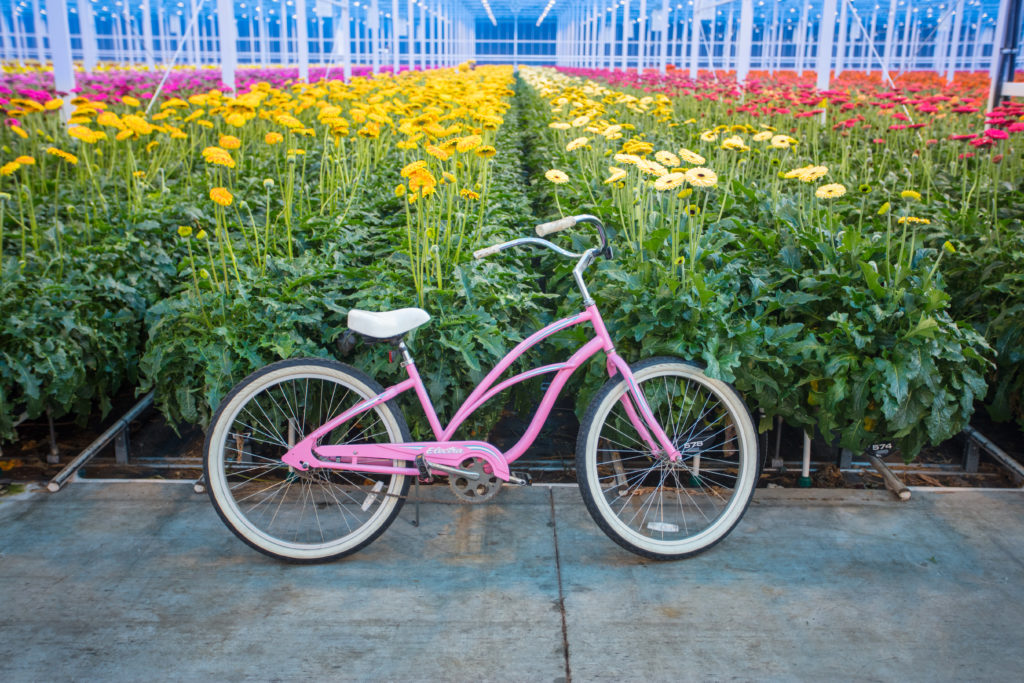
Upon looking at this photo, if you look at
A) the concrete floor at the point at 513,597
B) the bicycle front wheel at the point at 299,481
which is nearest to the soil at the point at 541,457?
the concrete floor at the point at 513,597

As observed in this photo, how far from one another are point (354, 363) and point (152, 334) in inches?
36.0

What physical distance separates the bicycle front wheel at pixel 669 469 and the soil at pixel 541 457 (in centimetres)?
43

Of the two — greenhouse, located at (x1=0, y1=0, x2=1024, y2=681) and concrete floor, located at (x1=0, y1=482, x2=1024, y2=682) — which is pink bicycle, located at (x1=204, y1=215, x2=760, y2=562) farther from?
concrete floor, located at (x1=0, y1=482, x2=1024, y2=682)

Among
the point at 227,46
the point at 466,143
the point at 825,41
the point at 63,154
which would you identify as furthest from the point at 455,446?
the point at 825,41

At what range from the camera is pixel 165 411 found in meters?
3.83

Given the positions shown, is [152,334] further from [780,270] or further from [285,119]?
[780,270]

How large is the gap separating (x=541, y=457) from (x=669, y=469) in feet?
3.76

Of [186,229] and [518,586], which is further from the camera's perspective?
[186,229]

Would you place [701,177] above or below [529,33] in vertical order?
below

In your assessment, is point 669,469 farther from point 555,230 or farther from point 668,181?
point 668,181

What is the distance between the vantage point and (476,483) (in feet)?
10.6

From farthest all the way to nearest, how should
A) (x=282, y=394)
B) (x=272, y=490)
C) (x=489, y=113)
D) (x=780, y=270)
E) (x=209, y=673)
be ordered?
1. (x=489, y=113)
2. (x=780, y=270)
3. (x=272, y=490)
4. (x=282, y=394)
5. (x=209, y=673)

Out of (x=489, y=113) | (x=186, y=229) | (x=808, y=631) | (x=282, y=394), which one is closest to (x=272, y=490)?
(x=282, y=394)

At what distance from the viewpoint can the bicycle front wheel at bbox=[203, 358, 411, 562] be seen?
3133 millimetres
